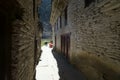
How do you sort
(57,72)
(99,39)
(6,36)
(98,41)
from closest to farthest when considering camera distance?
(6,36) < (99,39) < (98,41) < (57,72)

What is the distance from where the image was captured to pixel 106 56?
231 inches

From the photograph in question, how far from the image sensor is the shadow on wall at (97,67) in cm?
530

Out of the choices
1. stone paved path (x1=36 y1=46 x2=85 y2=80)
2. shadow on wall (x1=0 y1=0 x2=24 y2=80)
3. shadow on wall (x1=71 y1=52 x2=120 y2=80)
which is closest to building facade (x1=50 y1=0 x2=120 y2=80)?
Answer: shadow on wall (x1=71 y1=52 x2=120 y2=80)

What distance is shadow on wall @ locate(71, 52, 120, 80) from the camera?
209 inches

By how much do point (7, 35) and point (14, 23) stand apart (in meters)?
0.21

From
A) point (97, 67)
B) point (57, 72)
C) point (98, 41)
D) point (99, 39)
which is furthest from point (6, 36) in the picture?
point (57, 72)

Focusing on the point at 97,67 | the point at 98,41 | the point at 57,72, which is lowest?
the point at 57,72

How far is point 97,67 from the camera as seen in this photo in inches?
263

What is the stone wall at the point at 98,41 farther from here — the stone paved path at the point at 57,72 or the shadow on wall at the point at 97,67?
the stone paved path at the point at 57,72

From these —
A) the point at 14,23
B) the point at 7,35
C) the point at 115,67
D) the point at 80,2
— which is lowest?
the point at 115,67

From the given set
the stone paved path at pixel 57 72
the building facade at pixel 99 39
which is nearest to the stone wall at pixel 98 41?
the building facade at pixel 99 39

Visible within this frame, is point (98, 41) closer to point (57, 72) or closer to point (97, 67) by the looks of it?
point (97, 67)

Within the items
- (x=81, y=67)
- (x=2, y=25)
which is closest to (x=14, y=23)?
(x=2, y=25)

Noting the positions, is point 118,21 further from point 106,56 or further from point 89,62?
point 89,62
